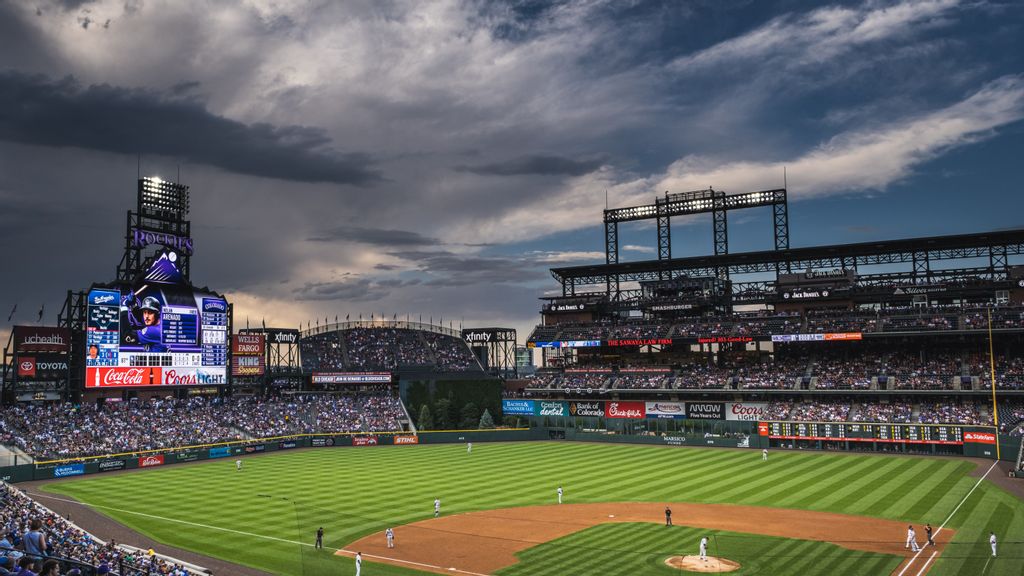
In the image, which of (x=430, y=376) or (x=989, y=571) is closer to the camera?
(x=989, y=571)

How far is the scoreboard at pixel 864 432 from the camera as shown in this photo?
59.1m

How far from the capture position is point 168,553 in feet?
101

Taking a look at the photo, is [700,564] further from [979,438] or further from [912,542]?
[979,438]

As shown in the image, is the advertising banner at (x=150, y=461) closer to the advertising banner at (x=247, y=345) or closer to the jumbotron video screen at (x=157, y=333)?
the jumbotron video screen at (x=157, y=333)

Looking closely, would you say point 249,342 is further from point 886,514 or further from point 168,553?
point 886,514

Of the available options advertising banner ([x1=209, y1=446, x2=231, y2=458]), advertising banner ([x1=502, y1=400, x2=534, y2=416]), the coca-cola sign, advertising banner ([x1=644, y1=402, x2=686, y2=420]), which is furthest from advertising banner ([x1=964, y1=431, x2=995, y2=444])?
the coca-cola sign

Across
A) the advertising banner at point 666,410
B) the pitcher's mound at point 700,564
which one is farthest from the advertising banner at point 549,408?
the pitcher's mound at point 700,564

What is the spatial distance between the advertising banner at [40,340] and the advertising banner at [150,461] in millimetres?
13278

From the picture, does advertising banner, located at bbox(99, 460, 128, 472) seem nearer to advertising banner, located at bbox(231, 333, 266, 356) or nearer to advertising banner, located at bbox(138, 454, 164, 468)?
advertising banner, located at bbox(138, 454, 164, 468)

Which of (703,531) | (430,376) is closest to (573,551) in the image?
(703,531)

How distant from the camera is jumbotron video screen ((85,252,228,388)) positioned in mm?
61625

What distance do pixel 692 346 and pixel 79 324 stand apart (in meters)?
66.0

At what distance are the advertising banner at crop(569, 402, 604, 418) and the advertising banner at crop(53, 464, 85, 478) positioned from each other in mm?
47963

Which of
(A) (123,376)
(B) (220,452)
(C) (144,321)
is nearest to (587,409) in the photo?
(B) (220,452)
